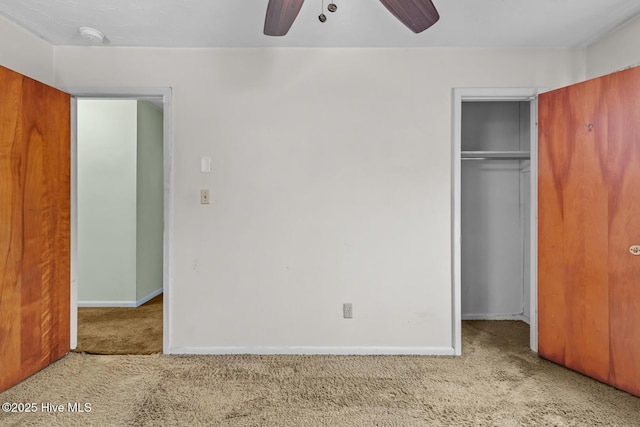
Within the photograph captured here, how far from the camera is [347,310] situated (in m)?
2.55

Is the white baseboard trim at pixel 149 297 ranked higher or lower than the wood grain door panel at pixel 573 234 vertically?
lower

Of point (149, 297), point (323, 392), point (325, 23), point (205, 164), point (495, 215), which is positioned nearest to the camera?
point (323, 392)

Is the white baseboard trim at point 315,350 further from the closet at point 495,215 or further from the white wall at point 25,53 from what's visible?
the white wall at point 25,53

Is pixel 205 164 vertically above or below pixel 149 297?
above

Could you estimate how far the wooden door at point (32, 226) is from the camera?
6.68 feet

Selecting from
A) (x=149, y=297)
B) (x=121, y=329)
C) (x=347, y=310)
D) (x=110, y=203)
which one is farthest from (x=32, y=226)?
(x=347, y=310)

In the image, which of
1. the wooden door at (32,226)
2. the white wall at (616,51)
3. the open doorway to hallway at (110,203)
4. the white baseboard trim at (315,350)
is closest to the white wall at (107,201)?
the open doorway to hallway at (110,203)

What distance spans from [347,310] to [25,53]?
9.36 ft

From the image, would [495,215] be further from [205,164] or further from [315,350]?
[205,164]

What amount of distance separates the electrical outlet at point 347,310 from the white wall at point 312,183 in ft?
0.10

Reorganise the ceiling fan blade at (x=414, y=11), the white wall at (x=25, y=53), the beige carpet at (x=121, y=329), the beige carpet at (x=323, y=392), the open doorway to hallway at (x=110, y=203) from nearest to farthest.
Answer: the ceiling fan blade at (x=414, y=11) < the beige carpet at (x=323, y=392) < the white wall at (x=25, y=53) < the beige carpet at (x=121, y=329) < the open doorway to hallway at (x=110, y=203)

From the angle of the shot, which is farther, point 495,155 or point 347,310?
point 495,155

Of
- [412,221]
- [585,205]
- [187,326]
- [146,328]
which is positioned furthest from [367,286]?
[146,328]

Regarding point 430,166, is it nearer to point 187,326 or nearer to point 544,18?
point 544,18
